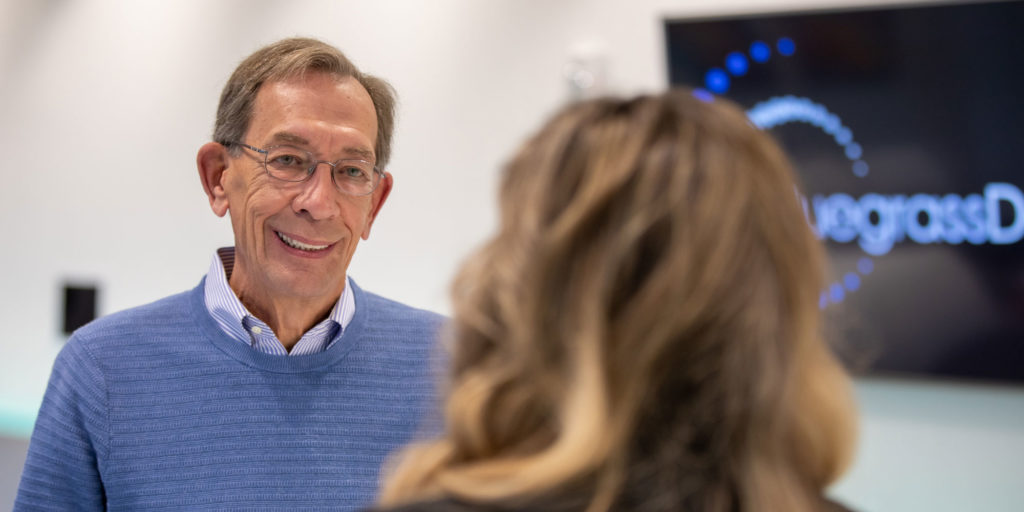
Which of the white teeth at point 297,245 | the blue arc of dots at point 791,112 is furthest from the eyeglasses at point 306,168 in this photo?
the blue arc of dots at point 791,112

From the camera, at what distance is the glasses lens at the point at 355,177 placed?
174 centimetres

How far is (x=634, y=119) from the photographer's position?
84 centimetres

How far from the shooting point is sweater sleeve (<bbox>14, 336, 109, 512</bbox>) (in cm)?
151

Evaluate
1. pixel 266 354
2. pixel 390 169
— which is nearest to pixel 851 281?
pixel 390 169

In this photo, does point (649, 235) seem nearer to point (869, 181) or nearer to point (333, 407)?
point (333, 407)

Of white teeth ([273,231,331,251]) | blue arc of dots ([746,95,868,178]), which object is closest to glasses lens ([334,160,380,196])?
white teeth ([273,231,331,251])

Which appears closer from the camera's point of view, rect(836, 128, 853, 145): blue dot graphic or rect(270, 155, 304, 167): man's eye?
rect(270, 155, 304, 167): man's eye

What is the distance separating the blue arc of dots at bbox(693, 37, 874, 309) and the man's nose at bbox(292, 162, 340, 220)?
4.11 feet

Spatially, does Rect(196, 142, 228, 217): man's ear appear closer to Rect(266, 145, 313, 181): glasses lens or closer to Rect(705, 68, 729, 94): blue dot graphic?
Rect(266, 145, 313, 181): glasses lens

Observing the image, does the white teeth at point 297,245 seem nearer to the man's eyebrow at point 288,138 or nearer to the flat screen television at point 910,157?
the man's eyebrow at point 288,138

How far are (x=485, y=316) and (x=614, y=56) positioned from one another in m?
2.24

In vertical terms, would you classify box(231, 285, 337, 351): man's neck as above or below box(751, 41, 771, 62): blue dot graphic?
below

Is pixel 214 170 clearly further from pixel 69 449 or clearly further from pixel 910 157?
pixel 910 157

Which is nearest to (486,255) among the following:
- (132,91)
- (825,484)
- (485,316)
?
(485,316)
